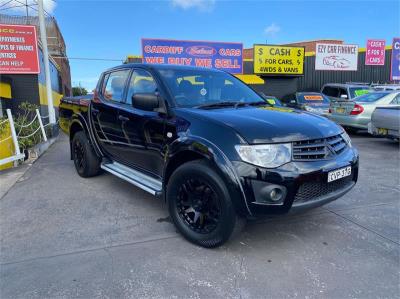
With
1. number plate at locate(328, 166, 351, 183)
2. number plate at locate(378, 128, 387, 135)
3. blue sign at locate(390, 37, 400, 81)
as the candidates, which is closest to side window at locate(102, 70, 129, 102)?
number plate at locate(328, 166, 351, 183)

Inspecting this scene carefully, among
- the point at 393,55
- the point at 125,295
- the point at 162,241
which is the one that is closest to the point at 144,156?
the point at 162,241

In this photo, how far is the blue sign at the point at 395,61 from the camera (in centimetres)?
2147

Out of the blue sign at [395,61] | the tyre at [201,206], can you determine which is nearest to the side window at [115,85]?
the tyre at [201,206]

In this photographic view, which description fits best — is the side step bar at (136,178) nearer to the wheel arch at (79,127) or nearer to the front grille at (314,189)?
the wheel arch at (79,127)

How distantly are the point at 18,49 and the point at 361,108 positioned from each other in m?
11.7

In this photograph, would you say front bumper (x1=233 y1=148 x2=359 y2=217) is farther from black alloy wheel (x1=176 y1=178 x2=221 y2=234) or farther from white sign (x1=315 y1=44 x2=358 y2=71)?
white sign (x1=315 y1=44 x2=358 y2=71)

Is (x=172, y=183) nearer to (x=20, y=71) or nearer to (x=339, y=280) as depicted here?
(x=339, y=280)

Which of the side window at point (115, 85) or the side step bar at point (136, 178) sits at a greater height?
the side window at point (115, 85)

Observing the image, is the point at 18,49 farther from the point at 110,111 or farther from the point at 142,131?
the point at 142,131

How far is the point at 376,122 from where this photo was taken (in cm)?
882

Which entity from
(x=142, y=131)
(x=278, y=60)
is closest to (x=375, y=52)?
(x=278, y=60)

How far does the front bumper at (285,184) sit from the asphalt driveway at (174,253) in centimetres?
54

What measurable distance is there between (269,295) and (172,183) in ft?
4.56

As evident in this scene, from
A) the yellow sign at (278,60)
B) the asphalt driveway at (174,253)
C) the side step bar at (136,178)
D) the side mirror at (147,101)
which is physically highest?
the yellow sign at (278,60)
